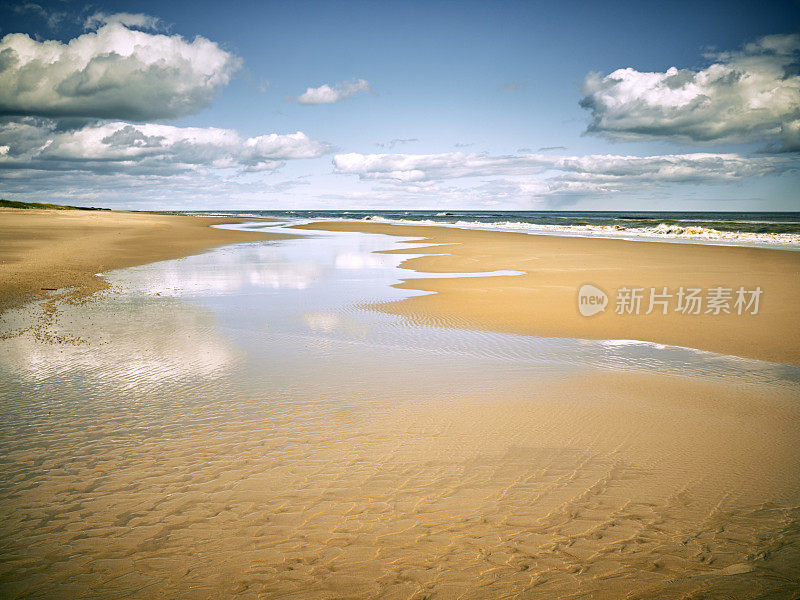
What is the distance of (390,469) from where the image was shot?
15.2ft

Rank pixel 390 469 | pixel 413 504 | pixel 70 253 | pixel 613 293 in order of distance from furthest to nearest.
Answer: pixel 70 253 → pixel 613 293 → pixel 390 469 → pixel 413 504

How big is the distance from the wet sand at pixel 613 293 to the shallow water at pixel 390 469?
1.28 meters

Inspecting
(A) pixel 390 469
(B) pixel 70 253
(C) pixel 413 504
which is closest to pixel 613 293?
(A) pixel 390 469

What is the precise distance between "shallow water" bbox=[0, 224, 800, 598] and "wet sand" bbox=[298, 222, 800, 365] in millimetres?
1285

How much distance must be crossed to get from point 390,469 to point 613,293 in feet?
37.5

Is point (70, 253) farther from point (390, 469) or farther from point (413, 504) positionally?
point (413, 504)

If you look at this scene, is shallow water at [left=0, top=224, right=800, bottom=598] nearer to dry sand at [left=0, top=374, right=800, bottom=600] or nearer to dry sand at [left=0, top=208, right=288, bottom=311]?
dry sand at [left=0, top=374, right=800, bottom=600]

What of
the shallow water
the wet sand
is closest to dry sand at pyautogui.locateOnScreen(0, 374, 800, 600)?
the shallow water

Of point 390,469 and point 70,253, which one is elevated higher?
point 70,253

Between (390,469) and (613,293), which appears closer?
(390,469)

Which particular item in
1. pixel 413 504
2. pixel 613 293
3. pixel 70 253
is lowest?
pixel 413 504

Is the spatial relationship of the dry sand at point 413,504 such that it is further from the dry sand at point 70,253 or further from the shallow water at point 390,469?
the dry sand at point 70,253

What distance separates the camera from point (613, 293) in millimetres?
13766

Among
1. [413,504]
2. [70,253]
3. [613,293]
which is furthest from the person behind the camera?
[70,253]
